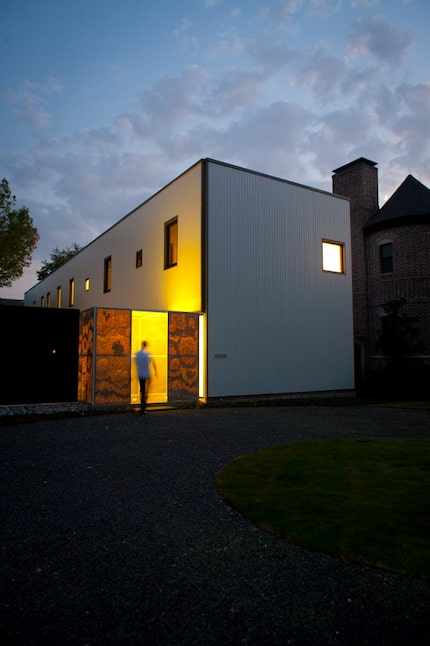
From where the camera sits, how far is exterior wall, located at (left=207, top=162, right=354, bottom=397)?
1379cm

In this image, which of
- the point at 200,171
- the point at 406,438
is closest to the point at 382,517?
the point at 406,438

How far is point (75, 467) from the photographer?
18.4 feet

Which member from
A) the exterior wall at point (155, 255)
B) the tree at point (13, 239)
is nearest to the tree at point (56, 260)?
the tree at point (13, 239)

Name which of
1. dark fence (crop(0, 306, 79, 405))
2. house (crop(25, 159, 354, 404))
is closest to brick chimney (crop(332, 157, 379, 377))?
house (crop(25, 159, 354, 404))

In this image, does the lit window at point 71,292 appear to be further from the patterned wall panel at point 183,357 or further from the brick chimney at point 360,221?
the brick chimney at point 360,221

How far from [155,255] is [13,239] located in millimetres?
16971

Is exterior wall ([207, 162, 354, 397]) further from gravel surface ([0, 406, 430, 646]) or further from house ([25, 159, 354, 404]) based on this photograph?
gravel surface ([0, 406, 430, 646])

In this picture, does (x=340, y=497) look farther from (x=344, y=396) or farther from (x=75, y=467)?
(x=344, y=396)

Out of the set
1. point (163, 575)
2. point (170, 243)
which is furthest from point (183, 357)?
point (163, 575)

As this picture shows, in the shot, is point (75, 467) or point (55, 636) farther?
point (75, 467)

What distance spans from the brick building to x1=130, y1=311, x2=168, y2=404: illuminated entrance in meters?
9.94

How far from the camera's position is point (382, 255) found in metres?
21.8

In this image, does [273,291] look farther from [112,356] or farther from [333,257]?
[112,356]

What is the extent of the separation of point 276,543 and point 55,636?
177 centimetres
